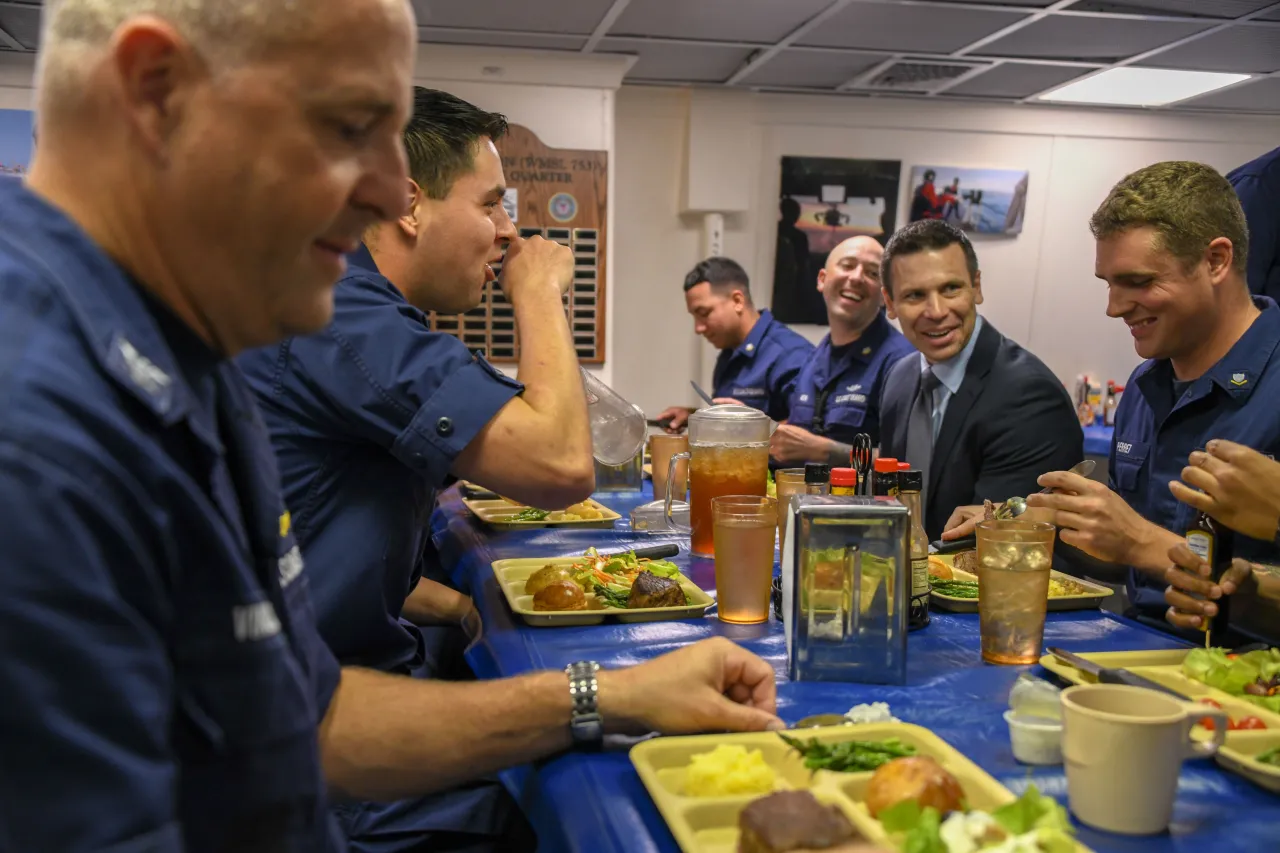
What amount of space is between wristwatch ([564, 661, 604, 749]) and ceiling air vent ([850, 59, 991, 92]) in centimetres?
464

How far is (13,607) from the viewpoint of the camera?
1.69 ft

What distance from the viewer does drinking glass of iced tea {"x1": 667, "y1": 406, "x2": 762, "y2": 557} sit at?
198cm

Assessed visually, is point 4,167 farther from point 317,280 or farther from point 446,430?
point 317,280

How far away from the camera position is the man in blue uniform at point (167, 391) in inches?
21.1

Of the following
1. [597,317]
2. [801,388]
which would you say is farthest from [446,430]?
[597,317]

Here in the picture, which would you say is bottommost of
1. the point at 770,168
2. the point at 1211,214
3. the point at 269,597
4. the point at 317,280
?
the point at 269,597

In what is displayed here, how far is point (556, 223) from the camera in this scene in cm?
522

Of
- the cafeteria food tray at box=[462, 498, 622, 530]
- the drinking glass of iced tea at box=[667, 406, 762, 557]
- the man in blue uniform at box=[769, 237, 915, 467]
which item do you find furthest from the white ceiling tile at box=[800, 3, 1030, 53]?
the drinking glass of iced tea at box=[667, 406, 762, 557]

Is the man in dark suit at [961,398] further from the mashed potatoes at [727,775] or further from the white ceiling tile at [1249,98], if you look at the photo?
the white ceiling tile at [1249,98]

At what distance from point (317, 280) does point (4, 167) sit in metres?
4.98

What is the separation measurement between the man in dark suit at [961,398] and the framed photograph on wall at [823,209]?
278cm

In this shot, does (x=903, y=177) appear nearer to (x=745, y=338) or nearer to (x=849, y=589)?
(x=745, y=338)

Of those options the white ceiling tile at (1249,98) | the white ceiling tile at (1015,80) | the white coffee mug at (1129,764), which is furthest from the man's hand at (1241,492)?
the white ceiling tile at (1249,98)

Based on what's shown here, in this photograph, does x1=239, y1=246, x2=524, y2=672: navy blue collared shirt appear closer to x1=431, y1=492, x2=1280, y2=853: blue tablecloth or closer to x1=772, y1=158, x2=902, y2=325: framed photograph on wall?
x1=431, y1=492, x2=1280, y2=853: blue tablecloth
